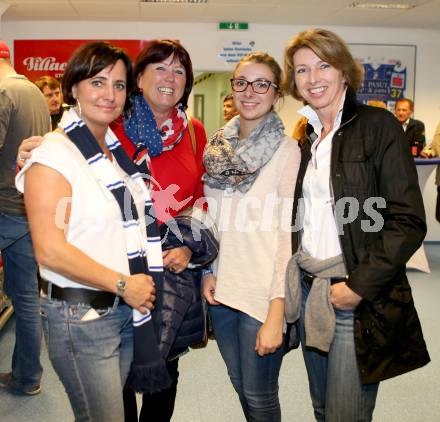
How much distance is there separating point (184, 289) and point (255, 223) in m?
0.39

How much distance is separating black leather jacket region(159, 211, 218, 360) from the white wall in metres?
5.96

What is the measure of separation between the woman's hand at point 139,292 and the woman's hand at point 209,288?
1.36ft

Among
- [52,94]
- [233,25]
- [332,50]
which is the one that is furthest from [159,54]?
[233,25]

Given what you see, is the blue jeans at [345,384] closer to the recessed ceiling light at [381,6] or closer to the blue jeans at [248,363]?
the blue jeans at [248,363]

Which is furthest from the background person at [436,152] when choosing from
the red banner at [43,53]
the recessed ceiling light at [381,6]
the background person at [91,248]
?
the background person at [91,248]

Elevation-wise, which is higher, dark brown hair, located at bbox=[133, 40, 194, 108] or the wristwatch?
dark brown hair, located at bbox=[133, 40, 194, 108]

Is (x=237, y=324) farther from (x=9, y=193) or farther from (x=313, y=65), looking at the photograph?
(x=9, y=193)

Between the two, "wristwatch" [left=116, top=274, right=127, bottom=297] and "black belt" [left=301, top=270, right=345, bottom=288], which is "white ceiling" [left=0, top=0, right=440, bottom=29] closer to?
"black belt" [left=301, top=270, right=345, bottom=288]

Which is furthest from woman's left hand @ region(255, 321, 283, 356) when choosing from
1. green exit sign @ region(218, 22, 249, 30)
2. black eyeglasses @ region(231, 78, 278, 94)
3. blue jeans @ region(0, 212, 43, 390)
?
green exit sign @ region(218, 22, 249, 30)

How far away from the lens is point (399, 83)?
25.9ft

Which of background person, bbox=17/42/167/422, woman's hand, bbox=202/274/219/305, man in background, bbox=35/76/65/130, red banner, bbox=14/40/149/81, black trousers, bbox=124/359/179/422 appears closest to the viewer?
background person, bbox=17/42/167/422

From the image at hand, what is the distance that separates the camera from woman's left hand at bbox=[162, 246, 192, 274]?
194cm

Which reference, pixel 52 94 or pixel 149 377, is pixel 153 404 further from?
pixel 52 94

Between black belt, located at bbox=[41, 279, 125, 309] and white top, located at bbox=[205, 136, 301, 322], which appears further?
white top, located at bbox=[205, 136, 301, 322]
